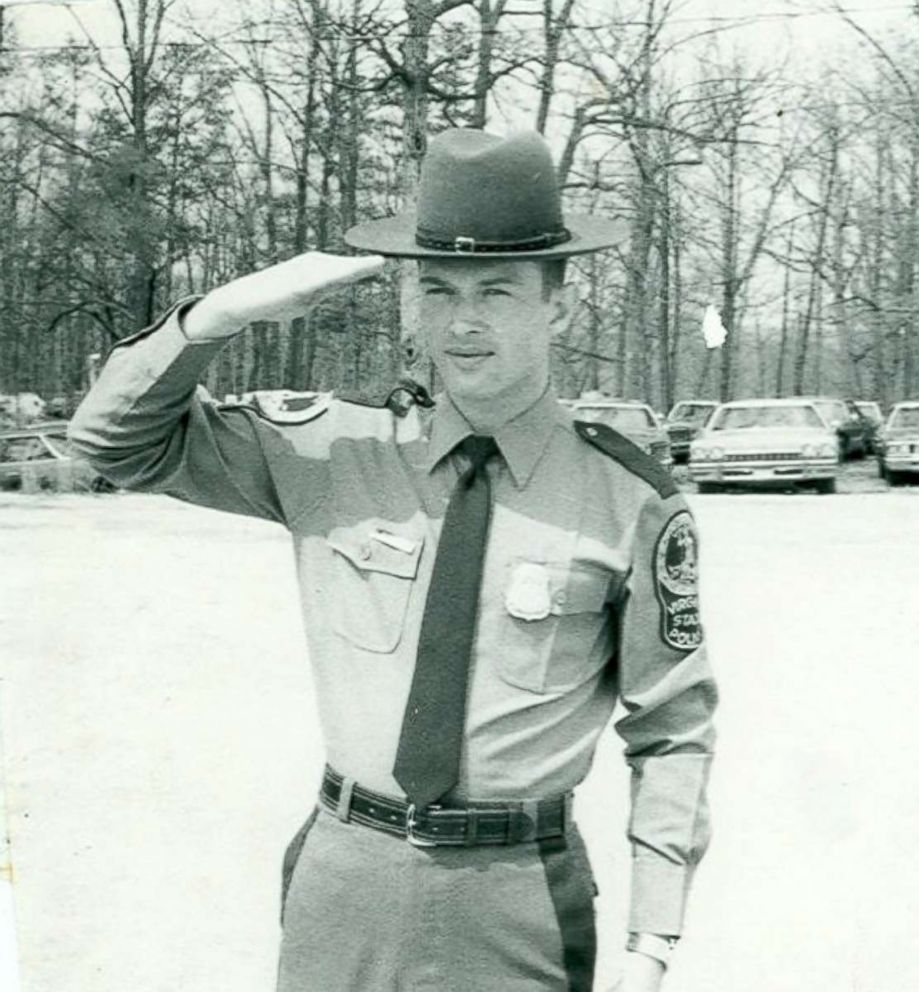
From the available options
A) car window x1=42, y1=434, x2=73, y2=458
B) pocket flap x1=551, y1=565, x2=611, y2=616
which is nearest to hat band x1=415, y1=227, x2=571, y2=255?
pocket flap x1=551, y1=565, x2=611, y2=616

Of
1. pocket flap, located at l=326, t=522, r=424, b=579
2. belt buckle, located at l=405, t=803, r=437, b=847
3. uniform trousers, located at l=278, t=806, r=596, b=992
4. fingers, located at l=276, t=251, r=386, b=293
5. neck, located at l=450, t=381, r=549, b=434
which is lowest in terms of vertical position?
uniform trousers, located at l=278, t=806, r=596, b=992

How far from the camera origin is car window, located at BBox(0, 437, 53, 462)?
352 inches

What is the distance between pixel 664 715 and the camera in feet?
4.91

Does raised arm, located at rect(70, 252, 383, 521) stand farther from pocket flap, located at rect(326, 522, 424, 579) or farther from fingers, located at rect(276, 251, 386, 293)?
pocket flap, located at rect(326, 522, 424, 579)

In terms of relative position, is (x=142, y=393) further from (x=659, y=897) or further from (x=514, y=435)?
(x=659, y=897)

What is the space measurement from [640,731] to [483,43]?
2797 millimetres

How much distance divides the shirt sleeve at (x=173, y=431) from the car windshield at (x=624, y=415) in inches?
126

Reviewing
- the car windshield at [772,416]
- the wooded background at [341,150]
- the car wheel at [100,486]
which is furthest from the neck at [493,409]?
the car windshield at [772,416]

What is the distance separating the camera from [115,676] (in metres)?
5.56

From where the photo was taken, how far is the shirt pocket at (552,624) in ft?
4.93

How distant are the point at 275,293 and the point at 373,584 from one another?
1.06 ft

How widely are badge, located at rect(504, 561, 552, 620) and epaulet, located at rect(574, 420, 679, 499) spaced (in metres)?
0.14

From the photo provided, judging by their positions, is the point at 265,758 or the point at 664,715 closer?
the point at 664,715

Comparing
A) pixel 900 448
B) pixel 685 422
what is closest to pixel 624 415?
pixel 685 422
